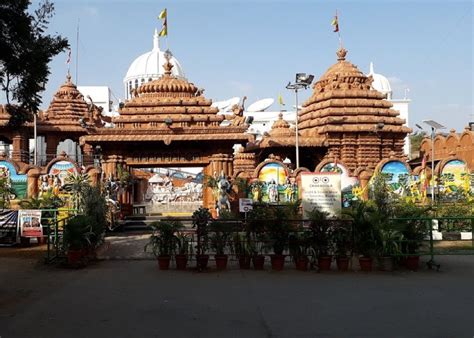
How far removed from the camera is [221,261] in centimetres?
1173

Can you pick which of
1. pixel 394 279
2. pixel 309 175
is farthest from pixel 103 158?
pixel 394 279

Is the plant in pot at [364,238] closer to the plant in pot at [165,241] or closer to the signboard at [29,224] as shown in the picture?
the plant in pot at [165,241]

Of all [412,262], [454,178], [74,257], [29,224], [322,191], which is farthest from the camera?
[454,178]

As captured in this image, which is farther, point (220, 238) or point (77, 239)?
point (77, 239)

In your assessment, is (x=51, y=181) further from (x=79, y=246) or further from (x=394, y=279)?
(x=394, y=279)

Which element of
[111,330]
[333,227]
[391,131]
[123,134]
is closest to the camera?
[111,330]

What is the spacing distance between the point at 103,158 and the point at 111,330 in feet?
52.7

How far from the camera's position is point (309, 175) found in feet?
51.6

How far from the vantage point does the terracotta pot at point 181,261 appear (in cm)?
1169

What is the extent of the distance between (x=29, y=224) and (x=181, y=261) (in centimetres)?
642

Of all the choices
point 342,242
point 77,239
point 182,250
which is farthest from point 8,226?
point 342,242

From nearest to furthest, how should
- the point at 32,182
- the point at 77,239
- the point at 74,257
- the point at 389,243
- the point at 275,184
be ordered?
the point at 389,243, the point at 74,257, the point at 77,239, the point at 32,182, the point at 275,184

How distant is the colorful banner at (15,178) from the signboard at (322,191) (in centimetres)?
1361

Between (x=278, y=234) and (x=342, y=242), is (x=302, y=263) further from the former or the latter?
(x=342, y=242)
